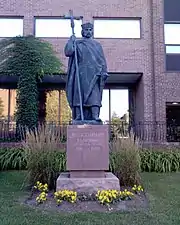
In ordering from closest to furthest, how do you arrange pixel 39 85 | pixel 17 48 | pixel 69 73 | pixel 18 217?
pixel 18 217, pixel 69 73, pixel 17 48, pixel 39 85

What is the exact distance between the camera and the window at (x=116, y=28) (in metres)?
17.4

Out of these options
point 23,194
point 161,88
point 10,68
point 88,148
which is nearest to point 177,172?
point 88,148

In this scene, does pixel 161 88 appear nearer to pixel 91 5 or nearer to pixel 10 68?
pixel 91 5

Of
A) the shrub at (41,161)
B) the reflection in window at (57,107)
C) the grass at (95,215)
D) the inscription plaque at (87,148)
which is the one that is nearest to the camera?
the grass at (95,215)

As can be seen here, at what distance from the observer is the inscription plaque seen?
6.96 m

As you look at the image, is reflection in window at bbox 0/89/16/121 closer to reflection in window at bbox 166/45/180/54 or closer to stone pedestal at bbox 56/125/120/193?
reflection in window at bbox 166/45/180/54

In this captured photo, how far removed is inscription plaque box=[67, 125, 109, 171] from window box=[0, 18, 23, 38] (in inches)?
469

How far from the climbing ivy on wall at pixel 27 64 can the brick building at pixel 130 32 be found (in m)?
0.68

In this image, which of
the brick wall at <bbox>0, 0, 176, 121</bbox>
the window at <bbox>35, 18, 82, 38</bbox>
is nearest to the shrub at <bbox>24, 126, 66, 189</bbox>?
the brick wall at <bbox>0, 0, 176, 121</bbox>

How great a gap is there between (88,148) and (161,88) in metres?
10.8

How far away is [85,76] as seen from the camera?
7.52 m

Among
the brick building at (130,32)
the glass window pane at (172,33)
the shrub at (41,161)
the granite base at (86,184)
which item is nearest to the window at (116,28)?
the brick building at (130,32)

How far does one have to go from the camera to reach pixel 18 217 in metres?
5.25

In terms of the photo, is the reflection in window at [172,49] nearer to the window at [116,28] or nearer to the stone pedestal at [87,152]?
the window at [116,28]
